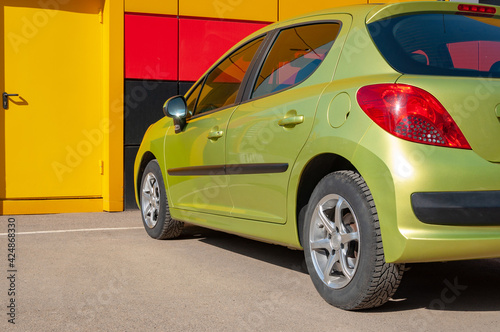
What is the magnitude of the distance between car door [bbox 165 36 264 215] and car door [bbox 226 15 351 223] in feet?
0.69

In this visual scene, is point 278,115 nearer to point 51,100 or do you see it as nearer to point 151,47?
point 151,47

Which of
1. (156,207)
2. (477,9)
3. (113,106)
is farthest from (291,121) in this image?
(113,106)

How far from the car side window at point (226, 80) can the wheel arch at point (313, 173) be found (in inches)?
47.7

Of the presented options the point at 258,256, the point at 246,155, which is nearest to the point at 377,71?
the point at 246,155

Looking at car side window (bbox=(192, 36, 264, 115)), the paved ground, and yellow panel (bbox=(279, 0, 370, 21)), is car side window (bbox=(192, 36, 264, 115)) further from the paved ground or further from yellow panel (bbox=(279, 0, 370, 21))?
yellow panel (bbox=(279, 0, 370, 21))

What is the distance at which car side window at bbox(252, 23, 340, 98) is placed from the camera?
410 cm

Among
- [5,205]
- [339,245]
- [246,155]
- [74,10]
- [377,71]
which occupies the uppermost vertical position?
[74,10]

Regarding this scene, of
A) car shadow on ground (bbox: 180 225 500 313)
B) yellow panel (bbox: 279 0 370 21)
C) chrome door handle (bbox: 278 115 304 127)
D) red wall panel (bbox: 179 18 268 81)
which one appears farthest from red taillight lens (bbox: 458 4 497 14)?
yellow panel (bbox: 279 0 370 21)

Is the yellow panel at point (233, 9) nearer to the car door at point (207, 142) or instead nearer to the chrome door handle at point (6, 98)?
the chrome door handle at point (6, 98)

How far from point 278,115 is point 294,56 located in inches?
19.9

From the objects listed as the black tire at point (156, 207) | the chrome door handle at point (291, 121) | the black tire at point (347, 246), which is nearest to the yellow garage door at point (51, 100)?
the black tire at point (156, 207)

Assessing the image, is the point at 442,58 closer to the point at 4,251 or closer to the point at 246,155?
the point at 246,155

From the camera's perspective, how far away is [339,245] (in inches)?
144

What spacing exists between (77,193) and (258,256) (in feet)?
13.2
